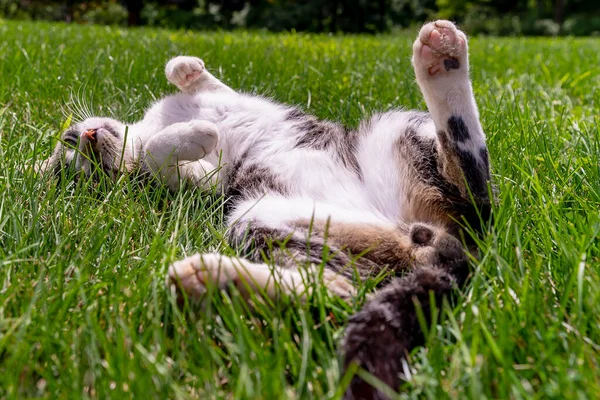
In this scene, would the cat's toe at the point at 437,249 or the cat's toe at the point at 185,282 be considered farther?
the cat's toe at the point at 437,249

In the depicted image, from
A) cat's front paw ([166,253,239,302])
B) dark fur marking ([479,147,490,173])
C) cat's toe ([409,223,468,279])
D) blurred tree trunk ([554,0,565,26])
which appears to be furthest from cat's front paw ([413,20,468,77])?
blurred tree trunk ([554,0,565,26])

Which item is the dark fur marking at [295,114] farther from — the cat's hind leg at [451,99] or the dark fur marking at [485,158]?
the dark fur marking at [485,158]

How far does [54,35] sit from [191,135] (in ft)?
14.5

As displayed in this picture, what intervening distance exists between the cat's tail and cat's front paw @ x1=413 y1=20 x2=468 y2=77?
79cm

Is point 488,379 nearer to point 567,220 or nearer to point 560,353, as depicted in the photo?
point 560,353

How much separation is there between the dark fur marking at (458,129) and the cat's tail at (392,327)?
56 centimetres

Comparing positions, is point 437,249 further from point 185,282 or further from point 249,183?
point 249,183

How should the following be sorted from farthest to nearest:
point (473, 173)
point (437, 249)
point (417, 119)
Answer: point (417, 119), point (473, 173), point (437, 249)

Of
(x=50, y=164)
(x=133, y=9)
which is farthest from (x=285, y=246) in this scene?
(x=133, y=9)

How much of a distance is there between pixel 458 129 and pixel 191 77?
135cm

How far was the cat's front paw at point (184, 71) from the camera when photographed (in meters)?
2.59

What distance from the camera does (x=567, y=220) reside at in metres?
1.68

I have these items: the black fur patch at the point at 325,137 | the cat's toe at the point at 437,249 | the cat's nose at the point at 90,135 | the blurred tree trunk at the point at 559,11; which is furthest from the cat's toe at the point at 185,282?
the blurred tree trunk at the point at 559,11

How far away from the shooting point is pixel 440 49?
72.7 inches
